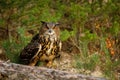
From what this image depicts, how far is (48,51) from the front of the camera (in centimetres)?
695

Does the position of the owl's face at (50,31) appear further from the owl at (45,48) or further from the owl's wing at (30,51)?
the owl's wing at (30,51)

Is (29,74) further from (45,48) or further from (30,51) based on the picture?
(30,51)

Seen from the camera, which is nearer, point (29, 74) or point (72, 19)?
point (29, 74)

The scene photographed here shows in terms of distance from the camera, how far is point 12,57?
24.2 feet

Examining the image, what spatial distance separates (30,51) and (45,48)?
9.4 inches

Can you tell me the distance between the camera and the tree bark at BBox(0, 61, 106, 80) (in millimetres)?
4400

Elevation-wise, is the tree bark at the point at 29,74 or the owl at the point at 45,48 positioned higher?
the tree bark at the point at 29,74

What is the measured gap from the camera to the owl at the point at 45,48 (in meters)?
6.96

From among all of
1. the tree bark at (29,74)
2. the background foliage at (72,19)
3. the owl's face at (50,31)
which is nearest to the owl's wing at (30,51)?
the owl's face at (50,31)

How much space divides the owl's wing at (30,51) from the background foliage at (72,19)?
2632 millimetres

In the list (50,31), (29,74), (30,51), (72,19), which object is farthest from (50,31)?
(72,19)

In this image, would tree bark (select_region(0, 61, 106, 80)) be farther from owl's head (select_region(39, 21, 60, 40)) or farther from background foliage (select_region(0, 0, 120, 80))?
background foliage (select_region(0, 0, 120, 80))

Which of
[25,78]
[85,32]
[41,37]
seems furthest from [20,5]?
[25,78]

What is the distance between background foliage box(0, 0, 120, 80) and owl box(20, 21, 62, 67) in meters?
2.66
